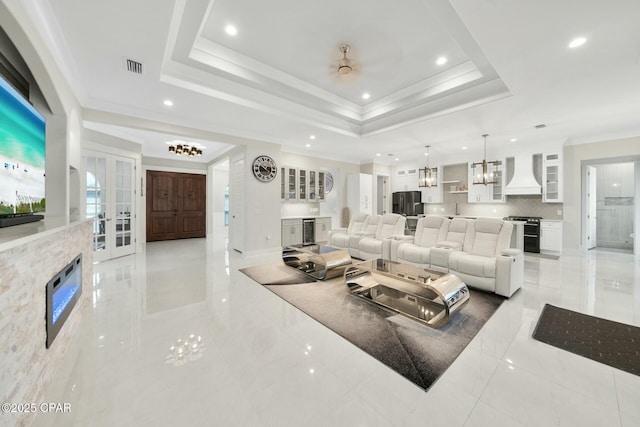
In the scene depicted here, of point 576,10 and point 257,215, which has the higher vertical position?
point 576,10

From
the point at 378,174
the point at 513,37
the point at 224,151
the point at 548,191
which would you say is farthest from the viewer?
the point at 378,174

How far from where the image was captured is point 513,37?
7.79ft

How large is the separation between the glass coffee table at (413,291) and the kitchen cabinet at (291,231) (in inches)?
126

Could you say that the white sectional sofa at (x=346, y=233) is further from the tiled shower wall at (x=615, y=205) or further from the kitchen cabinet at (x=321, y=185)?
the tiled shower wall at (x=615, y=205)

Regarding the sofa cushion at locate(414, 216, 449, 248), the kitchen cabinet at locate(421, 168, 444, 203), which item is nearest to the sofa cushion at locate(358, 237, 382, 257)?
the sofa cushion at locate(414, 216, 449, 248)

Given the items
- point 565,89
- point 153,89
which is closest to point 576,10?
point 565,89

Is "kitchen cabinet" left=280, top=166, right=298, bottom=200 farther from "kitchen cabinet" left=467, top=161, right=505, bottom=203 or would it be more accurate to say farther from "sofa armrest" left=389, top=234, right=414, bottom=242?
"kitchen cabinet" left=467, top=161, right=505, bottom=203

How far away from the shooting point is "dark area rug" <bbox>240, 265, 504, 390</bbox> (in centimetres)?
194

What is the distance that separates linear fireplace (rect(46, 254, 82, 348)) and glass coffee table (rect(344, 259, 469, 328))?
9.07 feet

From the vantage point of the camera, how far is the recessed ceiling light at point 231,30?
275 cm

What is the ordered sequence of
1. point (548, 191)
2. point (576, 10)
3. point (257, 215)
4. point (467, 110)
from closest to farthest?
point (576, 10), point (467, 110), point (257, 215), point (548, 191)

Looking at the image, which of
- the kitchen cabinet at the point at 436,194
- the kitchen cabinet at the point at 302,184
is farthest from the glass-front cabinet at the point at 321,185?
the kitchen cabinet at the point at 436,194

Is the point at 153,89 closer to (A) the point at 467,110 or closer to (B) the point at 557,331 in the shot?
(A) the point at 467,110

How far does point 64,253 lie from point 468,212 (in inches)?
342
